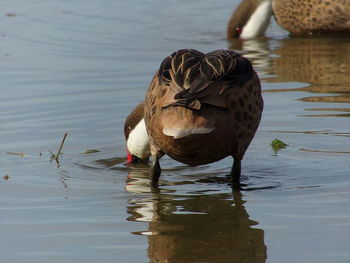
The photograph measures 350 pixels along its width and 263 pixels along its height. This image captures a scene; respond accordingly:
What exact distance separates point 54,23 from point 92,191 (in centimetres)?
724

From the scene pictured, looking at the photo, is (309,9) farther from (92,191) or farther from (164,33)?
(92,191)

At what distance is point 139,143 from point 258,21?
240 inches

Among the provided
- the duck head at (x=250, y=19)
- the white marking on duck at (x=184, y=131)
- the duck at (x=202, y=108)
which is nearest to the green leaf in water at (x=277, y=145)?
the duck at (x=202, y=108)

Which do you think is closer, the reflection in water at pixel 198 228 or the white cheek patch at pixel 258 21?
the reflection in water at pixel 198 228

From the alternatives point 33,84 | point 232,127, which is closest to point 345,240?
point 232,127

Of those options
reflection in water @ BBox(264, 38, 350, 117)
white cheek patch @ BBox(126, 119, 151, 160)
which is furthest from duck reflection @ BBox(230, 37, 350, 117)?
white cheek patch @ BBox(126, 119, 151, 160)

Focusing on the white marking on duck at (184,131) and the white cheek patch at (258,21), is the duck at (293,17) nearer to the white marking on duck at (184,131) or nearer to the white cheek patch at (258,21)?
the white cheek patch at (258,21)

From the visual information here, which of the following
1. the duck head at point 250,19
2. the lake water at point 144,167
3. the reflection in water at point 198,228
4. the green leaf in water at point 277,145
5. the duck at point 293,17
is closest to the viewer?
the reflection in water at point 198,228

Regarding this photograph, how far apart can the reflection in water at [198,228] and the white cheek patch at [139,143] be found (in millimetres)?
1003

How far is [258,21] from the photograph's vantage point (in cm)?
1347

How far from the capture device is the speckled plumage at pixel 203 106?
600 cm

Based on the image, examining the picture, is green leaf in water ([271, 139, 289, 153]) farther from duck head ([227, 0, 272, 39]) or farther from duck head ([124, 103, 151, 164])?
duck head ([227, 0, 272, 39])

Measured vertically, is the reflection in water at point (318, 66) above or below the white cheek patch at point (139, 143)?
above

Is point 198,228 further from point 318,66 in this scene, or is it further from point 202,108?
point 318,66
